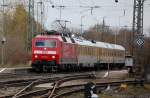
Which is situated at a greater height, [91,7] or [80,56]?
[91,7]

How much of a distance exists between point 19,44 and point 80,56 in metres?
14.7

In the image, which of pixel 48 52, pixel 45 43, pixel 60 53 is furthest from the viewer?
pixel 45 43

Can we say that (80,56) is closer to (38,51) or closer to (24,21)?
(38,51)

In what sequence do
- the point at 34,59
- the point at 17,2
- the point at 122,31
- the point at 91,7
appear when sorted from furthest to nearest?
the point at 122,31 → the point at 17,2 → the point at 91,7 → the point at 34,59

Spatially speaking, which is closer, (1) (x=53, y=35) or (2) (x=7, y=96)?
(2) (x=7, y=96)

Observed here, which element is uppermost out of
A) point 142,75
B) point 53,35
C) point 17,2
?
point 17,2

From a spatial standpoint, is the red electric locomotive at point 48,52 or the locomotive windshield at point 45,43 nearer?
the red electric locomotive at point 48,52

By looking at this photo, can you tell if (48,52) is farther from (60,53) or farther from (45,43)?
(60,53)

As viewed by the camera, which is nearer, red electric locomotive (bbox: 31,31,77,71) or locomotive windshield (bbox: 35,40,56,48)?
red electric locomotive (bbox: 31,31,77,71)

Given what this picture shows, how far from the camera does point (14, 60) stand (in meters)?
54.2

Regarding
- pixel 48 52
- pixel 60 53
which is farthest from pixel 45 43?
pixel 60 53

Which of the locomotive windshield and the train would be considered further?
the locomotive windshield

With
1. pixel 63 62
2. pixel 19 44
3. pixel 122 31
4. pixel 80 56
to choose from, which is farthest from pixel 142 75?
pixel 122 31

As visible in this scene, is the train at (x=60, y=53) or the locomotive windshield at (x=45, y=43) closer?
the train at (x=60, y=53)
